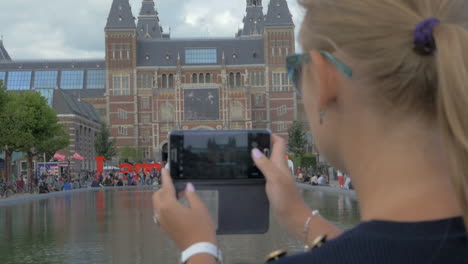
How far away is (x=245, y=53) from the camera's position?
68875 millimetres

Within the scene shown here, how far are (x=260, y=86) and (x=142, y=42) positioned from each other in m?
14.1

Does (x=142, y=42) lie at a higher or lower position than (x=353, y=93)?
higher

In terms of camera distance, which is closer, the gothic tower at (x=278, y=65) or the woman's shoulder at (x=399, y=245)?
the woman's shoulder at (x=399, y=245)

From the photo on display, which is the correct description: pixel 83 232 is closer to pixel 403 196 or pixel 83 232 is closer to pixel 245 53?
pixel 403 196

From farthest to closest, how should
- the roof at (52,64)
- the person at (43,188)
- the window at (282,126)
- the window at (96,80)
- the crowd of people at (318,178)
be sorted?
the window at (96,80) → the roof at (52,64) → the window at (282,126) → the person at (43,188) → the crowd of people at (318,178)

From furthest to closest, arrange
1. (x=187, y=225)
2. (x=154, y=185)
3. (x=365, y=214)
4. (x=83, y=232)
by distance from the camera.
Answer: (x=154, y=185) → (x=83, y=232) → (x=187, y=225) → (x=365, y=214)

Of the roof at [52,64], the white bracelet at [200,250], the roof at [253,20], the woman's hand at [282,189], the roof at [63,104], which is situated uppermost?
the roof at [253,20]

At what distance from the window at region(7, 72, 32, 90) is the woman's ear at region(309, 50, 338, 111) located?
8049 centimetres

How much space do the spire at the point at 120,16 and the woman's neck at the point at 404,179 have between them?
66.4 m

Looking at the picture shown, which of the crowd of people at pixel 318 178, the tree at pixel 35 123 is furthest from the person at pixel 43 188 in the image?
the crowd of people at pixel 318 178

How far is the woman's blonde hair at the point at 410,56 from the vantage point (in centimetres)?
94

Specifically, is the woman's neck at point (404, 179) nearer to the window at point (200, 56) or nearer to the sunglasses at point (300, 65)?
the sunglasses at point (300, 65)

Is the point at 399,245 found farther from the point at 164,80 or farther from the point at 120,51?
the point at 164,80

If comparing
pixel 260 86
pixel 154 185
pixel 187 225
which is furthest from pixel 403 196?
pixel 260 86
